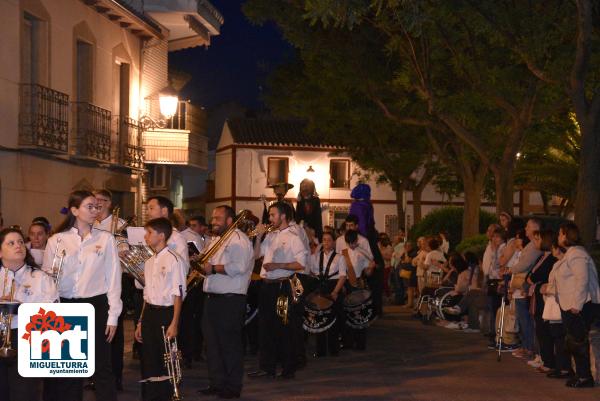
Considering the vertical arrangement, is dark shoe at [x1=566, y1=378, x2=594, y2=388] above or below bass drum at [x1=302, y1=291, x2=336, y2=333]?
below

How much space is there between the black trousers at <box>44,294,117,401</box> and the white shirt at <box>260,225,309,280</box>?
432cm

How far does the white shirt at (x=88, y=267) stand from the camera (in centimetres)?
956

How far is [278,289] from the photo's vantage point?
547 inches

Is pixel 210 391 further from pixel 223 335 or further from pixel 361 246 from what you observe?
pixel 361 246

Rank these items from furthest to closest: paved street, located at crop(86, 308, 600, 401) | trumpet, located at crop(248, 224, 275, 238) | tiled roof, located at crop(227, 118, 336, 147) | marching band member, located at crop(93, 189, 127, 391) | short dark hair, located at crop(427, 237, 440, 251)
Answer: tiled roof, located at crop(227, 118, 336, 147)
short dark hair, located at crop(427, 237, 440, 251)
trumpet, located at crop(248, 224, 275, 238)
paved street, located at crop(86, 308, 600, 401)
marching band member, located at crop(93, 189, 127, 391)

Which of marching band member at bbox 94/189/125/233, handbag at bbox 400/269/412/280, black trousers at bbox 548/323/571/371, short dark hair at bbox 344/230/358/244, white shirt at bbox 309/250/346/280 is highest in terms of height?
marching band member at bbox 94/189/125/233

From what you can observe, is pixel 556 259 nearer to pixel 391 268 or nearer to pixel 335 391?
pixel 335 391

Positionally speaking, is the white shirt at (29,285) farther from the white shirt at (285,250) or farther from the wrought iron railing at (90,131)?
the wrought iron railing at (90,131)

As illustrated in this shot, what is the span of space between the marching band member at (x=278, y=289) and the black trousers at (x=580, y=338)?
10.7 feet

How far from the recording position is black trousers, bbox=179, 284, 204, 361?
15.0 m

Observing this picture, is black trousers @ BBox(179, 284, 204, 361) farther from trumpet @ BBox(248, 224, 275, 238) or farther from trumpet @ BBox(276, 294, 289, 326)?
trumpet @ BBox(276, 294, 289, 326)

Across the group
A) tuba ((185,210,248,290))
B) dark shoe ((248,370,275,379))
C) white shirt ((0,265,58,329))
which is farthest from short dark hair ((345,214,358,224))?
white shirt ((0,265,58,329))

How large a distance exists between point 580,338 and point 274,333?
365 cm

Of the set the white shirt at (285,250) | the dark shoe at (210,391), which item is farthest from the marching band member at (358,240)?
the dark shoe at (210,391)
